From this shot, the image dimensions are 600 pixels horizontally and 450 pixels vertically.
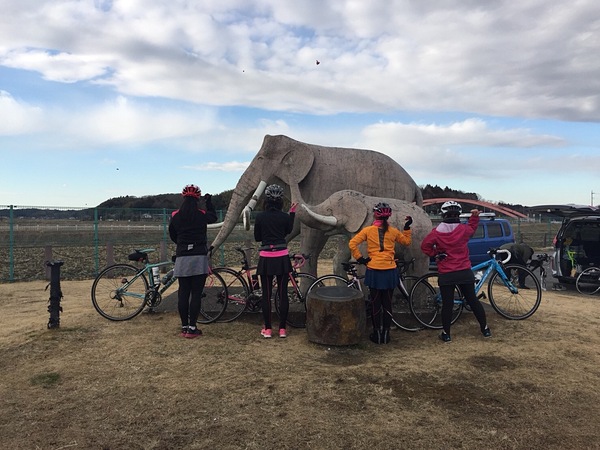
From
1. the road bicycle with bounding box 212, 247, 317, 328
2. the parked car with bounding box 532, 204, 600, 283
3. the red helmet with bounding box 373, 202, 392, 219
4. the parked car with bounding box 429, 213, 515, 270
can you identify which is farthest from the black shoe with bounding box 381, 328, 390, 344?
the parked car with bounding box 429, 213, 515, 270

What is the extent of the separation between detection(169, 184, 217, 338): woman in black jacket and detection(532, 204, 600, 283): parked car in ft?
26.4

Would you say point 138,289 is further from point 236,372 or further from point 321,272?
point 321,272

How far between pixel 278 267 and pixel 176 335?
157cm

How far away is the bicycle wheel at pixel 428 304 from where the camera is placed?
235 inches

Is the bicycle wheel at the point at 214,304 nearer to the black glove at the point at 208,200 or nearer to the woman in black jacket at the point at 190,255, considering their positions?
the woman in black jacket at the point at 190,255

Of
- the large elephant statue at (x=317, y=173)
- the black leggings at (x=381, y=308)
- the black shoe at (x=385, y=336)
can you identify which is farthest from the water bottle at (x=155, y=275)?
the black shoe at (x=385, y=336)

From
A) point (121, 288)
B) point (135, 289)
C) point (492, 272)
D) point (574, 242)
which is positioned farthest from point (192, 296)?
point (574, 242)

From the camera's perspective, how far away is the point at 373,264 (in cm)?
533

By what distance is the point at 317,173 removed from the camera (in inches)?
296

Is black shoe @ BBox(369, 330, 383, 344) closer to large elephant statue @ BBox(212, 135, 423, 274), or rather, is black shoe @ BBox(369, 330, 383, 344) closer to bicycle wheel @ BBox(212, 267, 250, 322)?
bicycle wheel @ BBox(212, 267, 250, 322)

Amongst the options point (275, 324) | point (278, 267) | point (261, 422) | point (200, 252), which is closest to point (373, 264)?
point (278, 267)


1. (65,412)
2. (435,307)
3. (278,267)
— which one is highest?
(278,267)

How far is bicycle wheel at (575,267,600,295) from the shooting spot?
9.70 meters

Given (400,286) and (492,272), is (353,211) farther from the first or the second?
(492,272)
